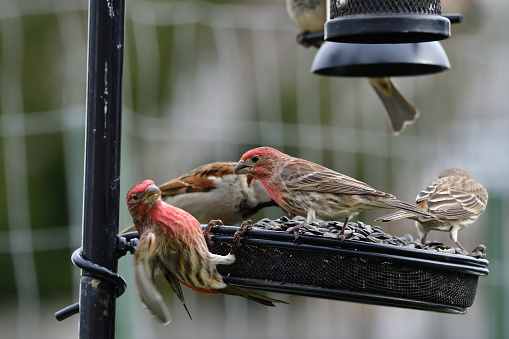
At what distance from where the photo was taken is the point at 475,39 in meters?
8.44

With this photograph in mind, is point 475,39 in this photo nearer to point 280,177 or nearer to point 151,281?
point 280,177

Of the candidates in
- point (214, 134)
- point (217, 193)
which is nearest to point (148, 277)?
point (217, 193)

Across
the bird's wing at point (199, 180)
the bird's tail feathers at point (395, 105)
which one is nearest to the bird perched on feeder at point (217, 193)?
the bird's wing at point (199, 180)

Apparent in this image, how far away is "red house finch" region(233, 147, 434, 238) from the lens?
3.64 metres

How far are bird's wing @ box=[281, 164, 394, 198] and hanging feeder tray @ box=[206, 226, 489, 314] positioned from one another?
42 cm

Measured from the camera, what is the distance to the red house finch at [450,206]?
4.36m

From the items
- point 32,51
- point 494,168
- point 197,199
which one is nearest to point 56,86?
point 32,51

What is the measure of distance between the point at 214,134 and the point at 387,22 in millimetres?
3043

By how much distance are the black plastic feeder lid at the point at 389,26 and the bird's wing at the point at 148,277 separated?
1097 mm

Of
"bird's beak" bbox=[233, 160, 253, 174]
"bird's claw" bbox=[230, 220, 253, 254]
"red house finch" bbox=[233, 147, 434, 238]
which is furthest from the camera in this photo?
"bird's beak" bbox=[233, 160, 253, 174]

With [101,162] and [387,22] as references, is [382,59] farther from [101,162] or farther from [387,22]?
[101,162]

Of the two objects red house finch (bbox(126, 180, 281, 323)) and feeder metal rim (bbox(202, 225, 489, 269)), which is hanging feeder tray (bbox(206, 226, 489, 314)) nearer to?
feeder metal rim (bbox(202, 225, 489, 269))

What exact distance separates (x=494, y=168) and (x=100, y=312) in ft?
16.7

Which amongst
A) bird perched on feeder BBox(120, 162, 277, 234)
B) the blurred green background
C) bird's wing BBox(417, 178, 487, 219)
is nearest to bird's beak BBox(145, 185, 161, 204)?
bird's wing BBox(417, 178, 487, 219)
